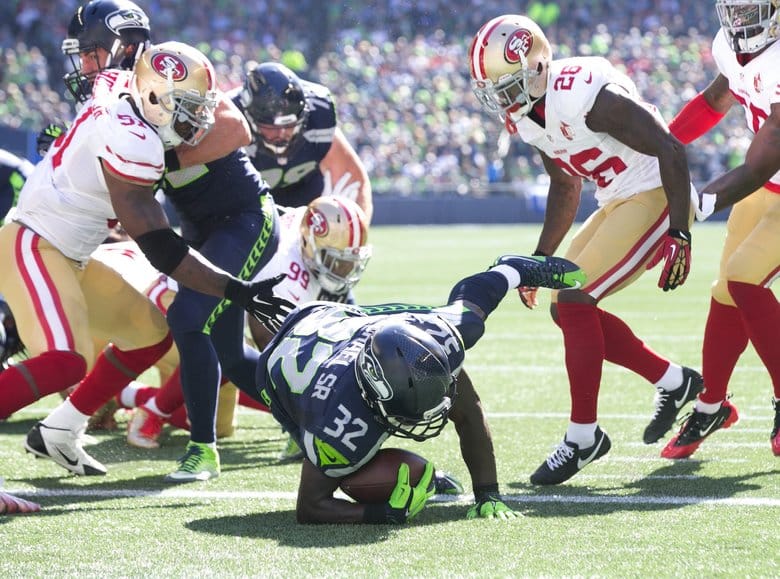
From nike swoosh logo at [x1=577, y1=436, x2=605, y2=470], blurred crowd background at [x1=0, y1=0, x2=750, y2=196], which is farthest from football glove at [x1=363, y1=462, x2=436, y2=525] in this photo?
blurred crowd background at [x1=0, y1=0, x2=750, y2=196]

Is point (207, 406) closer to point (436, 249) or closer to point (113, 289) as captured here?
point (113, 289)

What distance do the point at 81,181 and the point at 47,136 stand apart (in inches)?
52.8

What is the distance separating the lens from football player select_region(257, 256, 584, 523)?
3.32 m

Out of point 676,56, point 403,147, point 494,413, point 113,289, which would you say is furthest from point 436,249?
point 113,289

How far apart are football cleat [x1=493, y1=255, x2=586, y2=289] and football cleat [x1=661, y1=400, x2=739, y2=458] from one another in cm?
112

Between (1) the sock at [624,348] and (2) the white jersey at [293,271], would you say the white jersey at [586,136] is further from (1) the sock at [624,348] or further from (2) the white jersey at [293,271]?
(2) the white jersey at [293,271]

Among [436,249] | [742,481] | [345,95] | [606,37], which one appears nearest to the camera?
[742,481]

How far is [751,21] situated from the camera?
14.8 feet

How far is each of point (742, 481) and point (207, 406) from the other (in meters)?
1.91

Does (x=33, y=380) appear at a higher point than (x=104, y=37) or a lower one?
lower

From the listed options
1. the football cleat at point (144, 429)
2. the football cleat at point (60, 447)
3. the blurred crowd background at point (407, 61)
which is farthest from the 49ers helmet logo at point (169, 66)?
the blurred crowd background at point (407, 61)

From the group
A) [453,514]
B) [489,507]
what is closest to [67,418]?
[453,514]

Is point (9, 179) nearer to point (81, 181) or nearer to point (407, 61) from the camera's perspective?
point (81, 181)

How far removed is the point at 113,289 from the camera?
4715mm
